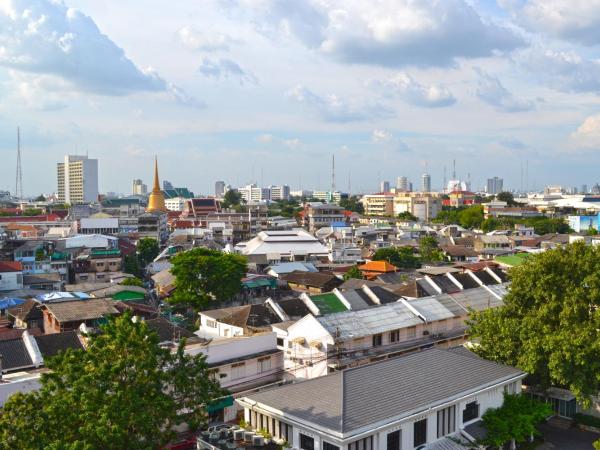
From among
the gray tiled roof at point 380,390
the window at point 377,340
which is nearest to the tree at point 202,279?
the window at point 377,340

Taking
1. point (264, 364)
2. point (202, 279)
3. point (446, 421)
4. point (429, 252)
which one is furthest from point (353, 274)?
point (446, 421)

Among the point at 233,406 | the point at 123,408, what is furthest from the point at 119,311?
the point at 123,408

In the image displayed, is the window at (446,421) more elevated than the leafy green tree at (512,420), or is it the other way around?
the window at (446,421)

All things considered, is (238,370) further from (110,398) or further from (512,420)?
(512,420)

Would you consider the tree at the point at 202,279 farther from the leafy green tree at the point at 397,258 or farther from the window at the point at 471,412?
the leafy green tree at the point at 397,258

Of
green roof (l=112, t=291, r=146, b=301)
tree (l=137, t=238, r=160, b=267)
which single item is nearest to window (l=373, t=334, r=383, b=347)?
green roof (l=112, t=291, r=146, b=301)

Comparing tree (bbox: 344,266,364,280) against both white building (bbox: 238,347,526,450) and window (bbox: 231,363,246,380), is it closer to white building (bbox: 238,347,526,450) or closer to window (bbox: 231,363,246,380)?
window (bbox: 231,363,246,380)
